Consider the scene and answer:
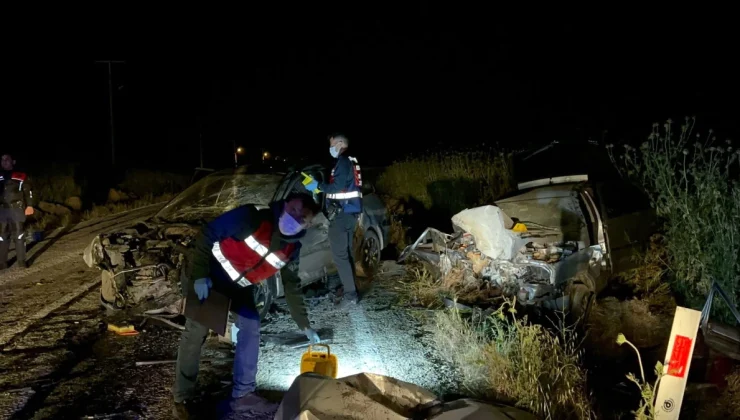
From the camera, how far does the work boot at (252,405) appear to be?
3.84 metres

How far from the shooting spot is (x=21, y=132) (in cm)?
4259

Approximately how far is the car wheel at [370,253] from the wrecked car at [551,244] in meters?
0.78

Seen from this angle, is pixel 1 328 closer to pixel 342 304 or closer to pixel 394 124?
pixel 342 304

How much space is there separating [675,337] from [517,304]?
8.53 feet

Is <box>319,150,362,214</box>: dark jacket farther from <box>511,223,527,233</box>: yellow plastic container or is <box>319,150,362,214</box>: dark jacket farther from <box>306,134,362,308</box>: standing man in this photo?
<box>511,223,527,233</box>: yellow plastic container

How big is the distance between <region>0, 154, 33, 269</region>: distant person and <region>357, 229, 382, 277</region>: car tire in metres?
4.87

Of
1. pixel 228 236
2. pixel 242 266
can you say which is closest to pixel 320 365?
pixel 242 266

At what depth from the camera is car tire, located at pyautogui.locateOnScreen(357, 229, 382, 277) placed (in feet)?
24.2

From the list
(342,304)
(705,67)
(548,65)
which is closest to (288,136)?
(548,65)

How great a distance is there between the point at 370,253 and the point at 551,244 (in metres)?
2.41

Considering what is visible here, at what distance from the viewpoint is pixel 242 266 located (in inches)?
149

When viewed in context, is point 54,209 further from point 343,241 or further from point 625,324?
point 625,324

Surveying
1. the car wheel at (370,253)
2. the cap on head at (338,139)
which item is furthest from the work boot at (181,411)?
the car wheel at (370,253)

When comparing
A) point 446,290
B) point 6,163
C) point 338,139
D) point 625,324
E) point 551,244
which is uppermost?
point 338,139
